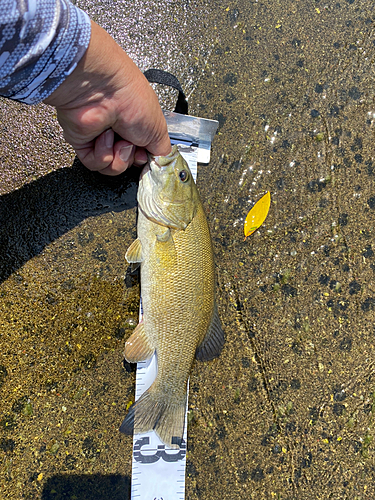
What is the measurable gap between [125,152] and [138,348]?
128 cm

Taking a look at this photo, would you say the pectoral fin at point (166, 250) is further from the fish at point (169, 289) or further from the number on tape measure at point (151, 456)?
the number on tape measure at point (151, 456)

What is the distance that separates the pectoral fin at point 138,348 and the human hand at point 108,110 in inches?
43.7

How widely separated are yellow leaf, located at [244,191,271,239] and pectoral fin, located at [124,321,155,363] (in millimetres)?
1090

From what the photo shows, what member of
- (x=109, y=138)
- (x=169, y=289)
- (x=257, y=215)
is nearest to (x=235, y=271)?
(x=257, y=215)

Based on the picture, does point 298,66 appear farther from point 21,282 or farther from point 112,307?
point 21,282

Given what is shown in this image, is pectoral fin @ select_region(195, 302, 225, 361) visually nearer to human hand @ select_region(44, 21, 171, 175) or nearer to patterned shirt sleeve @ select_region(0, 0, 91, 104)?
human hand @ select_region(44, 21, 171, 175)

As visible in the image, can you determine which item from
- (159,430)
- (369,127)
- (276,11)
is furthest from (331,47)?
(159,430)

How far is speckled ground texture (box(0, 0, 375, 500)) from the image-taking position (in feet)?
7.54

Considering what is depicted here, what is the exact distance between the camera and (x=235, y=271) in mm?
2547

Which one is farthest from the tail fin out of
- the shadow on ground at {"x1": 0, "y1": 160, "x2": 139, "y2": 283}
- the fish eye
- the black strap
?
the black strap

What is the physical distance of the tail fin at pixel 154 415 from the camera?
7.21 feet

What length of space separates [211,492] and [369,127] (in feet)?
9.96

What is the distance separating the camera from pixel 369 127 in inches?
107

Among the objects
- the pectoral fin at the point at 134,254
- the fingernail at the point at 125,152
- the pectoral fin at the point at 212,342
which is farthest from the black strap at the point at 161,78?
the pectoral fin at the point at 212,342
